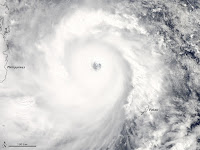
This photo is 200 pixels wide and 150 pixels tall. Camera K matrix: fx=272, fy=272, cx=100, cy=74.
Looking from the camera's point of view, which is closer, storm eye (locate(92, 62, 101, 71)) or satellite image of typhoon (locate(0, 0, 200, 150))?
satellite image of typhoon (locate(0, 0, 200, 150))

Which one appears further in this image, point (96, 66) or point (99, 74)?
point (96, 66)

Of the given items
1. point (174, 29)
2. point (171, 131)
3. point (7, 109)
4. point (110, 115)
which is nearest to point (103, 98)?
point (110, 115)

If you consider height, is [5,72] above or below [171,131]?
above

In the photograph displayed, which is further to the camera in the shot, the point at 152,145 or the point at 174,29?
the point at 174,29

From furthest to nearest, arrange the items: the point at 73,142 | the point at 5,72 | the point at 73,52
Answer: the point at 73,52 → the point at 5,72 → the point at 73,142

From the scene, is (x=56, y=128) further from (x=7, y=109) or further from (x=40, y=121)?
(x=7, y=109)

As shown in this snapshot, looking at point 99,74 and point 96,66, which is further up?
point 96,66

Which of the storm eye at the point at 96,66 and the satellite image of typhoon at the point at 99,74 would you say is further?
the storm eye at the point at 96,66

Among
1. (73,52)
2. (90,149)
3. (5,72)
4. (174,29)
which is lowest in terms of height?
(90,149)
